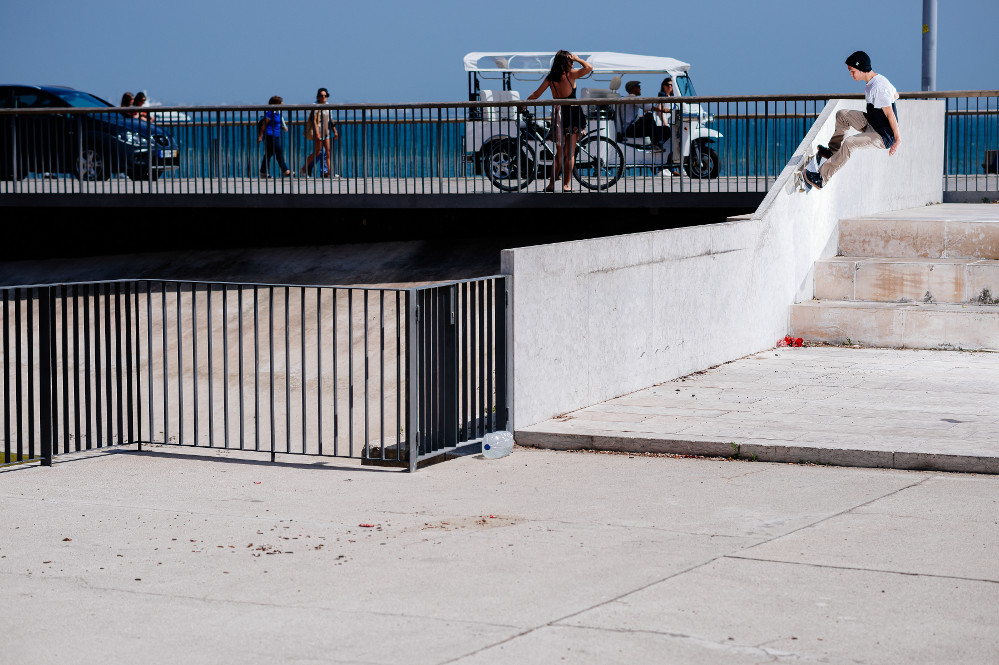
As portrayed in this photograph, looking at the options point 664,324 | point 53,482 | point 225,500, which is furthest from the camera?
point 664,324

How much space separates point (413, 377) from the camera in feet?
28.8

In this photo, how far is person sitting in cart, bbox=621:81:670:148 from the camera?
19266mm

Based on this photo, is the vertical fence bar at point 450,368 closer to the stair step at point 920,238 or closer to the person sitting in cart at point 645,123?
the stair step at point 920,238

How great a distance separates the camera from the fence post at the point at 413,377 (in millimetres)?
8695

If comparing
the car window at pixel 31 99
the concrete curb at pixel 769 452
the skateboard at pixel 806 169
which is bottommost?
the concrete curb at pixel 769 452

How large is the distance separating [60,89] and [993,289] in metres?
18.3

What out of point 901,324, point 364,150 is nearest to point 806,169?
point 901,324

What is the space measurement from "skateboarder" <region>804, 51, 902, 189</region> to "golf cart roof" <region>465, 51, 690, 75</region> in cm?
1038

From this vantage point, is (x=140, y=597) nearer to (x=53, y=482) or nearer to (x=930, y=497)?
(x=53, y=482)

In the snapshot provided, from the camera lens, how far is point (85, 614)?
5.61m

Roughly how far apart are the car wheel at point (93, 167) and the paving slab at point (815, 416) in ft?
42.5

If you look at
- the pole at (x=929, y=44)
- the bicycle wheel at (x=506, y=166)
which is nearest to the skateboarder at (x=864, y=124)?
the pole at (x=929, y=44)

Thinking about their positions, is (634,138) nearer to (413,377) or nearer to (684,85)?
(684,85)

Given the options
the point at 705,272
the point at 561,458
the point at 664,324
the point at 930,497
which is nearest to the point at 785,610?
the point at 930,497
